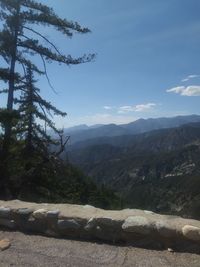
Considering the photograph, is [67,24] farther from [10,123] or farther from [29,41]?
[10,123]

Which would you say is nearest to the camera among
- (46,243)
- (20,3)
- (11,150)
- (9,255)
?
(9,255)

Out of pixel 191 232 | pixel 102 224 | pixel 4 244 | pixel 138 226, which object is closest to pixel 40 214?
pixel 4 244

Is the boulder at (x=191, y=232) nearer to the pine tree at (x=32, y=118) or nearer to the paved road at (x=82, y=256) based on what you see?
the paved road at (x=82, y=256)

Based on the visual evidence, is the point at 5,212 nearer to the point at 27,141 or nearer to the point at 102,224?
the point at 102,224

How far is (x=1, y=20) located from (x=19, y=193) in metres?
6.22

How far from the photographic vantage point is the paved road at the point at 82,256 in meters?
4.73

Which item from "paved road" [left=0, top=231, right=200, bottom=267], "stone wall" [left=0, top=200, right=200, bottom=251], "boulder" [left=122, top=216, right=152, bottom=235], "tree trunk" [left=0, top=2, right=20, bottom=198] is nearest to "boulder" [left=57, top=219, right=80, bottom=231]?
"stone wall" [left=0, top=200, right=200, bottom=251]

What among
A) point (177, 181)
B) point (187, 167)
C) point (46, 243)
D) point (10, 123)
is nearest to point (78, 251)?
point (46, 243)

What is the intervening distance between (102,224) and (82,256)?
2.19ft

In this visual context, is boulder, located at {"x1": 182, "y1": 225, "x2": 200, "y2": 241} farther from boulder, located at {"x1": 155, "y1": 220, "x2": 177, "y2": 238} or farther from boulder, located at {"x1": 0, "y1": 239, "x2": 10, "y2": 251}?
boulder, located at {"x1": 0, "y1": 239, "x2": 10, "y2": 251}

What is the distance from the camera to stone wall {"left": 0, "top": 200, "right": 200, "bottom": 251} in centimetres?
516

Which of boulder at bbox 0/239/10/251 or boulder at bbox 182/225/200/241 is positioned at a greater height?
boulder at bbox 182/225/200/241

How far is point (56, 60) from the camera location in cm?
1457

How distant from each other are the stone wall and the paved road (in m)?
0.17
